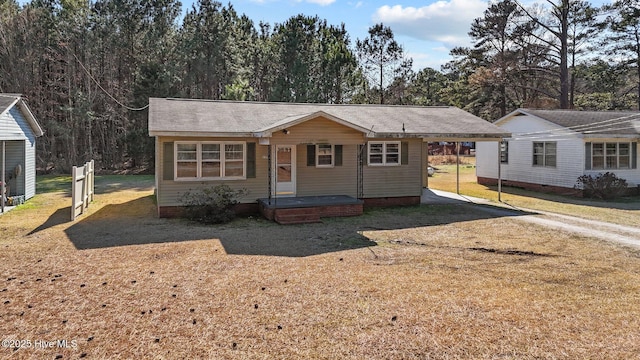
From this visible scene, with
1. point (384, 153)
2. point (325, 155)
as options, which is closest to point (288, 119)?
point (325, 155)

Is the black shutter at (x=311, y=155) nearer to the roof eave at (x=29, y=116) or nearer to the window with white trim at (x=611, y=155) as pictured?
the roof eave at (x=29, y=116)

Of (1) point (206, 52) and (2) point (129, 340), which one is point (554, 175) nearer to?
(2) point (129, 340)

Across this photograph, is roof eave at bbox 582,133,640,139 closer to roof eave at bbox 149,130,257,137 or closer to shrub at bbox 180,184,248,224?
roof eave at bbox 149,130,257,137

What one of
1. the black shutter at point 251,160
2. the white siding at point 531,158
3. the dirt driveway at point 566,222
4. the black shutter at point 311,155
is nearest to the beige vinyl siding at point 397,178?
the dirt driveway at point 566,222

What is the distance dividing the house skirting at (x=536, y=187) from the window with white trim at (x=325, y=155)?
36.2 ft

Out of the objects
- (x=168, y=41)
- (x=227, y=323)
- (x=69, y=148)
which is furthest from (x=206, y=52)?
(x=227, y=323)

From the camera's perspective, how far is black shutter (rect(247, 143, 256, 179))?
41.2 feet

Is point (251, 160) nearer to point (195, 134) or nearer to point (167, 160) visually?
point (195, 134)

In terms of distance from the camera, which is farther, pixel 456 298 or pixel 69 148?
pixel 69 148

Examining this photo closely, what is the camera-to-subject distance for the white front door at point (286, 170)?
518 inches

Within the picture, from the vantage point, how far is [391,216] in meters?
12.6

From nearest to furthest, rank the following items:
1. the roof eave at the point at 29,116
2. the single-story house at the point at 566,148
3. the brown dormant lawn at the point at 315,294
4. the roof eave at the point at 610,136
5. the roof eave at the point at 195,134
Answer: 1. the brown dormant lawn at the point at 315,294
2. the roof eave at the point at 195,134
3. the roof eave at the point at 29,116
4. the roof eave at the point at 610,136
5. the single-story house at the point at 566,148

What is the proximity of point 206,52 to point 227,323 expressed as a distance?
30.1 metres

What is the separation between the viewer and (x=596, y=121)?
743 inches
